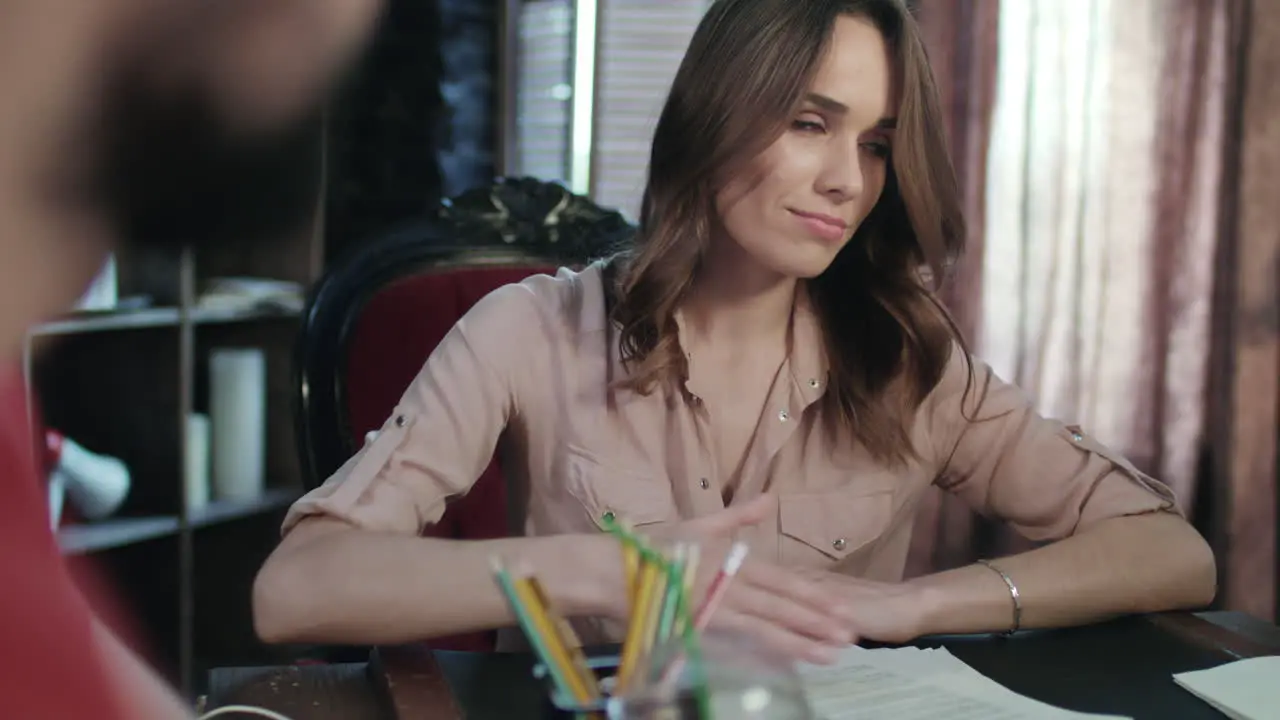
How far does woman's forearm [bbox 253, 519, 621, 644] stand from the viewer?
1059 millimetres

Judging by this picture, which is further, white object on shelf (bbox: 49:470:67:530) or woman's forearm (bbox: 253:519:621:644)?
white object on shelf (bbox: 49:470:67:530)

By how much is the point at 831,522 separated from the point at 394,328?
0.59 metres

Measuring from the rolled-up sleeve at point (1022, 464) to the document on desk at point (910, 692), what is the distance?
0.41m

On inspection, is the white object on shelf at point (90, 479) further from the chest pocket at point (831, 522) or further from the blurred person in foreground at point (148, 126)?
the blurred person in foreground at point (148, 126)

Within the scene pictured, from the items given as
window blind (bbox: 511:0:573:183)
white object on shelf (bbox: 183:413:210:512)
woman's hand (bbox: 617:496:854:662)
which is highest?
window blind (bbox: 511:0:573:183)

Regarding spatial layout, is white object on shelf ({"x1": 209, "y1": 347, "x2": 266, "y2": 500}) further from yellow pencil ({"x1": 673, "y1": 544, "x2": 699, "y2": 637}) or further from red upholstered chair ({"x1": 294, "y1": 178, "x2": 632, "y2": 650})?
yellow pencil ({"x1": 673, "y1": 544, "x2": 699, "y2": 637})

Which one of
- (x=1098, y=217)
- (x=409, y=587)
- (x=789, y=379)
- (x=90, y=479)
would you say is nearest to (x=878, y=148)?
(x=789, y=379)

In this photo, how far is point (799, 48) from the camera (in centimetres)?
135

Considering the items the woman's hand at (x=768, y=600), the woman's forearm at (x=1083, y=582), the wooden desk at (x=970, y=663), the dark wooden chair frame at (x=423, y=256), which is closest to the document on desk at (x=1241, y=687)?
the wooden desk at (x=970, y=663)

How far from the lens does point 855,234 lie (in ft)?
5.06

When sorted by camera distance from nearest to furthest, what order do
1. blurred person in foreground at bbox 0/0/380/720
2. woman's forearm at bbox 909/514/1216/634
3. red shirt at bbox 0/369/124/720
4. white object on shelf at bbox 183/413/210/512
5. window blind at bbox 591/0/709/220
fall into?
blurred person in foreground at bbox 0/0/380/720 < red shirt at bbox 0/369/124/720 < woman's forearm at bbox 909/514/1216/634 < white object on shelf at bbox 183/413/210/512 < window blind at bbox 591/0/709/220

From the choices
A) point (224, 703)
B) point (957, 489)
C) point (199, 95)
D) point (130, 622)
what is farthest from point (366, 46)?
point (130, 622)

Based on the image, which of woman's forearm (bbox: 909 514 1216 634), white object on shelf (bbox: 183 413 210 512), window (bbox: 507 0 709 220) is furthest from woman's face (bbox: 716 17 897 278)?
white object on shelf (bbox: 183 413 210 512)

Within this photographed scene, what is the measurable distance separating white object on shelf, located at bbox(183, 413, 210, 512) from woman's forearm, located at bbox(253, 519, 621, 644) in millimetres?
1609
